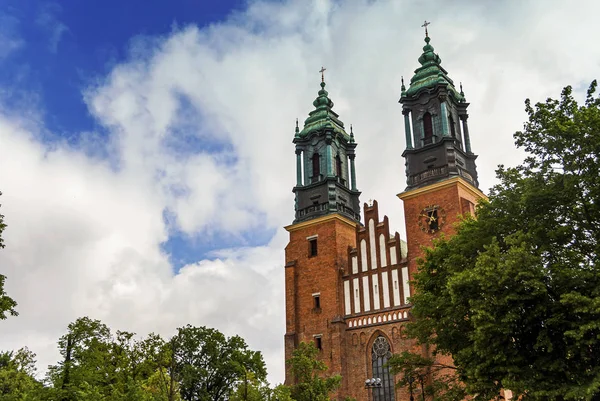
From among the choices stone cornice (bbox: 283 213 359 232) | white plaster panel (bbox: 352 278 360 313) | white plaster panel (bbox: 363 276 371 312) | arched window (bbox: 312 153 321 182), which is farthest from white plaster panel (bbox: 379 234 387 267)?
arched window (bbox: 312 153 321 182)

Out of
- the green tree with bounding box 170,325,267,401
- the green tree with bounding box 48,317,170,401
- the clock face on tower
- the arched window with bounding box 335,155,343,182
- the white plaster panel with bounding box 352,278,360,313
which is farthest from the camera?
the arched window with bounding box 335,155,343,182

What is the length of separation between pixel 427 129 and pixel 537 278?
24.1 metres

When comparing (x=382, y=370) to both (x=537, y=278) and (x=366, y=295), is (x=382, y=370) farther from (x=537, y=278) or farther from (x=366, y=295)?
(x=537, y=278)

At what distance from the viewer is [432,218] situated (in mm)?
37094

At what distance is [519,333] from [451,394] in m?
3.57

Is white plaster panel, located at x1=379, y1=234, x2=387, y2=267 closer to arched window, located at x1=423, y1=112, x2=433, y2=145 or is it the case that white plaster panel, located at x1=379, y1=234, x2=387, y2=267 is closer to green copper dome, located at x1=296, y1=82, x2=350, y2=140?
arched window, located at x1=423, y1=112, x2=433, y2=145

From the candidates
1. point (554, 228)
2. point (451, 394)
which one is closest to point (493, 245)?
point (554, 228)

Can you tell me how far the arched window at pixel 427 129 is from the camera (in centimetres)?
4072

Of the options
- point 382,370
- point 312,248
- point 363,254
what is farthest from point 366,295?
point 312,248

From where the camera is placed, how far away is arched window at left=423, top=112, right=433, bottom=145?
40719mm

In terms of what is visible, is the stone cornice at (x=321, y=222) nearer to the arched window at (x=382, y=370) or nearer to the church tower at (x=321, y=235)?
the church tower at (x=321, y=235)

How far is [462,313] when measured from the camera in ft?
66.8

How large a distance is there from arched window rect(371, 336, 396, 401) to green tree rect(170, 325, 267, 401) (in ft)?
21.4

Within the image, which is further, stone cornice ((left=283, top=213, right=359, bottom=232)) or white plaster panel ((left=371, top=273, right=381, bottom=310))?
stone cornice ((left=283, top=213, right=359, bottom=232))
